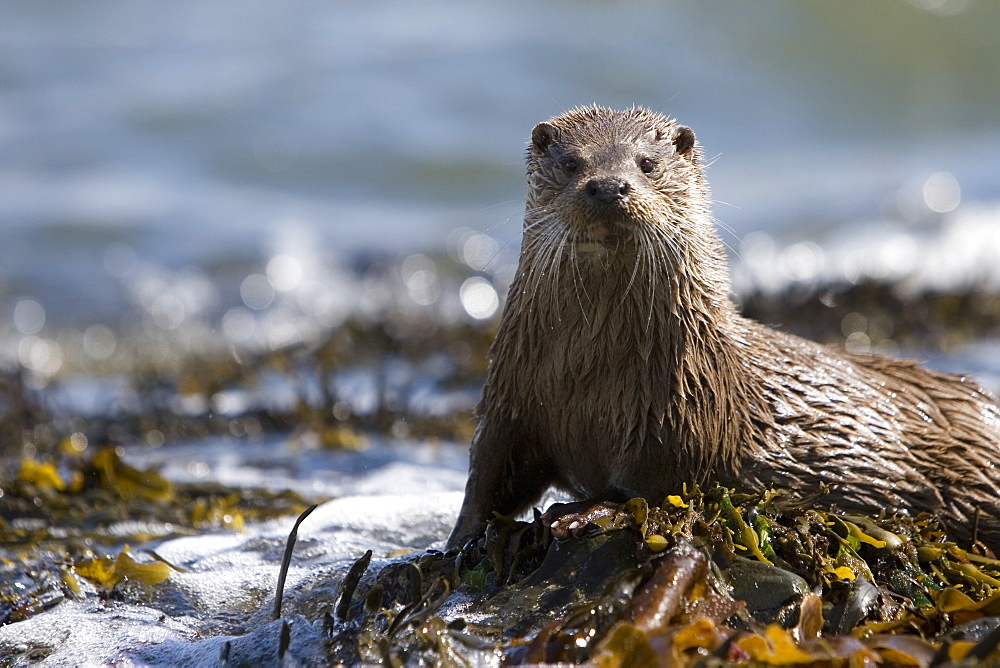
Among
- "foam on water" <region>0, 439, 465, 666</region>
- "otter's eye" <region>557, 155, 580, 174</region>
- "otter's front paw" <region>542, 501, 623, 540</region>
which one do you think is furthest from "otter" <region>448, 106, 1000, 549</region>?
"foam on water" <region>0, 439, 465, 666</region>

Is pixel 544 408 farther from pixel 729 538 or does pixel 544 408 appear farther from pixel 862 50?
pixel 862 50

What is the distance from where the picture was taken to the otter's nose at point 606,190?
278 cm

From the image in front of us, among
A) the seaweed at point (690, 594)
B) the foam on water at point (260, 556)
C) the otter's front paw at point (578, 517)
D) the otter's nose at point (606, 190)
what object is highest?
the otter's nose at point (606, 190)

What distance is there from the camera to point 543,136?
127 inches

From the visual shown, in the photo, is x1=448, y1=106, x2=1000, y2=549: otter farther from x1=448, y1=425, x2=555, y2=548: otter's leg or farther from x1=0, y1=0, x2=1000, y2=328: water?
x1=0, y1=0, x2=1000, y2=328: water

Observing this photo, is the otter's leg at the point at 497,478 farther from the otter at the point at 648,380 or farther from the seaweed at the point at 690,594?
the seaweed at the point at 690,594

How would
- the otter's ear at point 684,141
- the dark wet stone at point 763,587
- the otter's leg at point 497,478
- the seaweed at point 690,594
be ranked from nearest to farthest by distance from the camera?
1. the seaweed at point 690,594
2. the dark wet stone at point 763,587
3. the otter's leg at point 497,478
4. the otter's ear at point 684,141

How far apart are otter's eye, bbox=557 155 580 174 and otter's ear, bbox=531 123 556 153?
0.50 ft

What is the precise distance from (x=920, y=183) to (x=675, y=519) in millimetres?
9920

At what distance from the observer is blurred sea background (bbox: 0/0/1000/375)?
34.1 ft

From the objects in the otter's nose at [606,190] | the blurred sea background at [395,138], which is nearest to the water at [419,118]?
the blurred sea background at [395,138]

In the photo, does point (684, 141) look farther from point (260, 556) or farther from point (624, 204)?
point (260, 556)

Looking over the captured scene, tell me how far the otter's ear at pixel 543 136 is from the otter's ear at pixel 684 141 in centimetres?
36

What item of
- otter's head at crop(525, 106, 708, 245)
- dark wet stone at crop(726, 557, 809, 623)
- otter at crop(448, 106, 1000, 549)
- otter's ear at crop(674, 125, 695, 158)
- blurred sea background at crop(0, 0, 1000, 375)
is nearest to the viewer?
dark wet stone at crop(726, 557, 809, 623)
